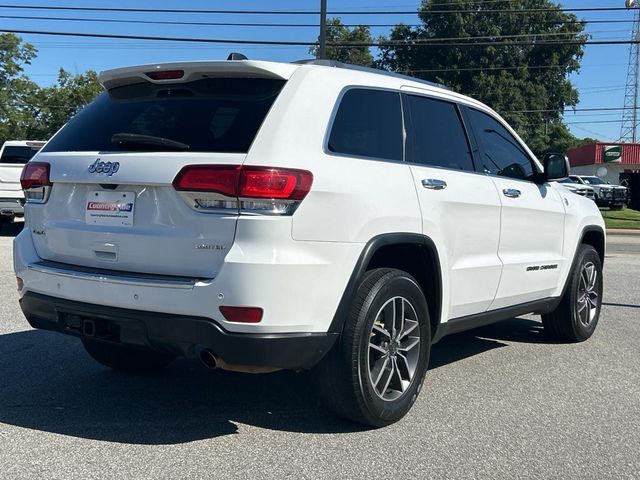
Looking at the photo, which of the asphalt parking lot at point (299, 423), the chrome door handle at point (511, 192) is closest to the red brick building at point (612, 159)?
the chrome door handle at point (511, 192)

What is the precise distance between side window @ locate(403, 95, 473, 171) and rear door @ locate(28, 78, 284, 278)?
110 cm

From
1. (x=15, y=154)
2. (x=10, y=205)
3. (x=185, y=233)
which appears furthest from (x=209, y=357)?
(x=15, y=154)

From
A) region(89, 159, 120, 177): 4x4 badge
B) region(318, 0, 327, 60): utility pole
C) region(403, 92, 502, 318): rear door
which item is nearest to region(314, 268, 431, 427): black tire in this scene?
region(403, 92, 502, 318): rear door

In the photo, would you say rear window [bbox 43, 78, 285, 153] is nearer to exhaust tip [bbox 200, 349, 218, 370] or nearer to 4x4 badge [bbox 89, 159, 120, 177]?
4x4 badge [bbox 89, 159, 120, 177]

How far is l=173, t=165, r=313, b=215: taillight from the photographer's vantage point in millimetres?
3295

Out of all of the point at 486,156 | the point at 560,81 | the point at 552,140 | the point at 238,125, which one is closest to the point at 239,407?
the point at 238,125

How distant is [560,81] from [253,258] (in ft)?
200

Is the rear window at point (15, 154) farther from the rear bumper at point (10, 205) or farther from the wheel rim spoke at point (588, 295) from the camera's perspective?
the wheel rim spoke at point (588, 295)

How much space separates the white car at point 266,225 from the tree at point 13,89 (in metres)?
58.0

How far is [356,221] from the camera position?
3609 millimetres

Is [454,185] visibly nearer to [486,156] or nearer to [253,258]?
[486,156]

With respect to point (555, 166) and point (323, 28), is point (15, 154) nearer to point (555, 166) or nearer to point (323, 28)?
point (323, 28)

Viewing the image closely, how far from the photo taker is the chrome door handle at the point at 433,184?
418cm

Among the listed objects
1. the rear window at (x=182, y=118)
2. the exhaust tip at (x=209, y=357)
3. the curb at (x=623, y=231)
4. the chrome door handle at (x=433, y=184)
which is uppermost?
the rear window at (x=182, y=118)
